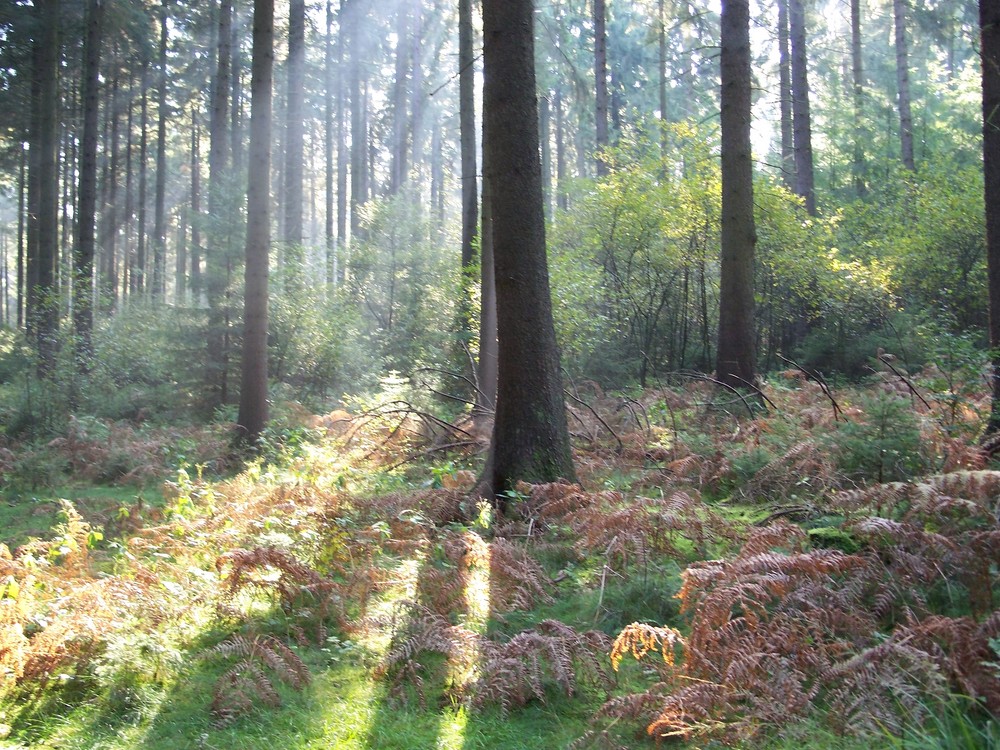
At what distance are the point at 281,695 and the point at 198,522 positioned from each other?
2.81 m

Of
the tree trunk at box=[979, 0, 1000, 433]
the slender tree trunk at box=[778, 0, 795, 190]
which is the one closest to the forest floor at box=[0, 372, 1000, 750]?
the tree trunk at box=[979, 0, 1000, 433]

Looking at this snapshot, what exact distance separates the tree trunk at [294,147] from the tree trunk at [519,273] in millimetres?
12841

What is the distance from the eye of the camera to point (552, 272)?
16.5 metres

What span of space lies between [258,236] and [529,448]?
7446 millimetres

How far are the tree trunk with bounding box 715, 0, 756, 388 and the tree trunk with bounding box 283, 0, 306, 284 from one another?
11071 mm

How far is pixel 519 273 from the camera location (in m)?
7.24

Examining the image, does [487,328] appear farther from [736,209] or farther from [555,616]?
[555,616]

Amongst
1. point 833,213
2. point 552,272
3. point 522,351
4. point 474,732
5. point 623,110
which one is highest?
point 623,110

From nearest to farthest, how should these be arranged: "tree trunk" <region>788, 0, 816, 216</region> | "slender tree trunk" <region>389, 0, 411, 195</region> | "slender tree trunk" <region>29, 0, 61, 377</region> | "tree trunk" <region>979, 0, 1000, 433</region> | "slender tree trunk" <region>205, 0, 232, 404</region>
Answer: "tree trunk" <region>979, 0, 1000, 433</region> → "slender tree trunk" <region>205, 0, 232, 404</region> → "slender tree trunk" <region>29, 0, 61, 377</region> → "tree trunk" <region>788, 0, 816, 216</region> → "slender tree trunk" <region>389, 0, 411, 195</region>

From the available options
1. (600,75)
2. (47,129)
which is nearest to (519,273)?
(47,129)

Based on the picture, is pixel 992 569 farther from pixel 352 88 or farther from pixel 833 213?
pixel 352 88

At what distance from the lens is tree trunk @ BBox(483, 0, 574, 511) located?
281 inches

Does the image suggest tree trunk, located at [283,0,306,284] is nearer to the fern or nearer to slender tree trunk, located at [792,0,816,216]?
slender tree trunk, located at [792,0,816,216]

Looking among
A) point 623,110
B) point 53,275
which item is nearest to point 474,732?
point 53,275
